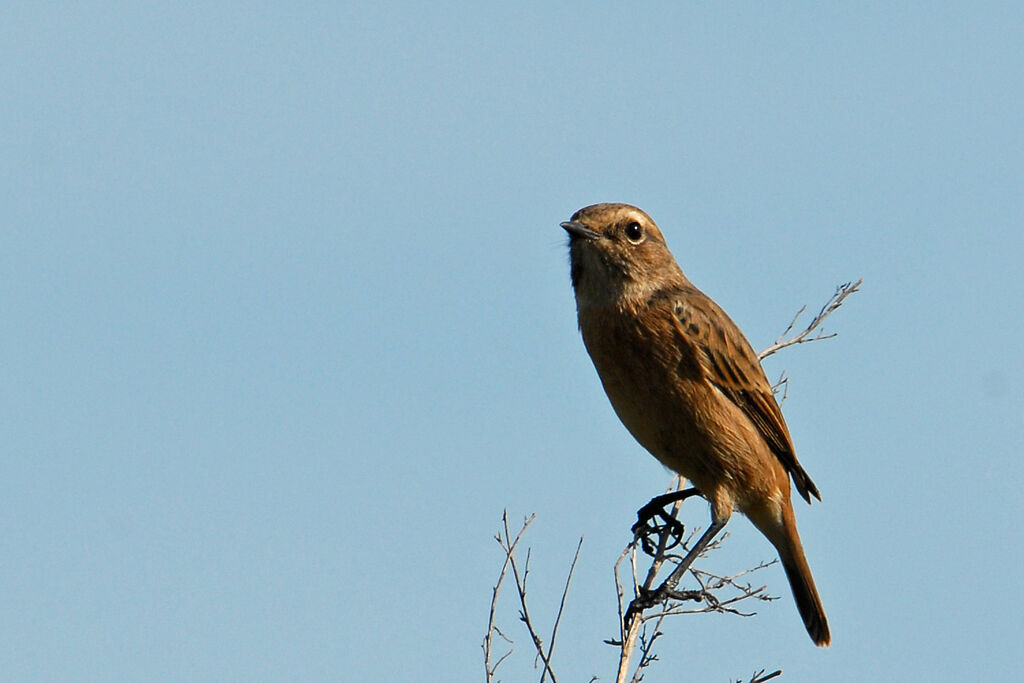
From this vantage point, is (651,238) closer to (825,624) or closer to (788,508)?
(788,508)

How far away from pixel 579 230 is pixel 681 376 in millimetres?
1128

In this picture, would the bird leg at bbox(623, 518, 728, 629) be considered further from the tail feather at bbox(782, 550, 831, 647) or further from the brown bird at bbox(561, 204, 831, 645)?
the tail feather at bbox(782, 550, 831, 647)

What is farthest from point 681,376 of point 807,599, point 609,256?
point 807,599

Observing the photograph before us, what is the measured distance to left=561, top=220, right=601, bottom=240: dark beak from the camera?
873 centimetres

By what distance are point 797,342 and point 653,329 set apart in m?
1.10

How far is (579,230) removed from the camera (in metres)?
8.75

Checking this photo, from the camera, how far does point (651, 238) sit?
920 cm

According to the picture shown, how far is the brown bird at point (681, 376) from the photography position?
8.50m

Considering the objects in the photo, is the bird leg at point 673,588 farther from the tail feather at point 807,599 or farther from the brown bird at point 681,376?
the tail feather at point 807,599

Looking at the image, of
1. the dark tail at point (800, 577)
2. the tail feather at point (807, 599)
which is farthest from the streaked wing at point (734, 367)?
the tail feather at point (807, 599)

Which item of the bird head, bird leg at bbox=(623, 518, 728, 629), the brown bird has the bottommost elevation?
bird leg at bbox=(623, 518, 728, 629)

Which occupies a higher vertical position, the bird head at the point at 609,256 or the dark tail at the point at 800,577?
the bird head at the point at 609,256

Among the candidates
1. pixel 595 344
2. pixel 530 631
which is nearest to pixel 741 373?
pixel 595 344

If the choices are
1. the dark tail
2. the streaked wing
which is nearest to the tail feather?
the dark tail
